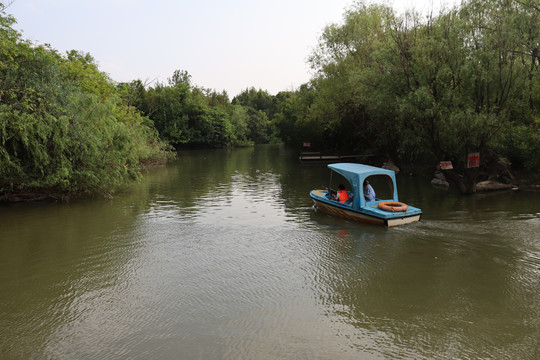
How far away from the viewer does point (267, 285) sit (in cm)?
905

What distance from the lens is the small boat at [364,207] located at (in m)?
13.4

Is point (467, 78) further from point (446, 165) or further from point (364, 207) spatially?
point (364, 207)

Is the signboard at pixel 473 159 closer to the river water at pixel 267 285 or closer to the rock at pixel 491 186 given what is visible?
the rock at pixel 491 186

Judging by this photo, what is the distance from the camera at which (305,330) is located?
7008 mm

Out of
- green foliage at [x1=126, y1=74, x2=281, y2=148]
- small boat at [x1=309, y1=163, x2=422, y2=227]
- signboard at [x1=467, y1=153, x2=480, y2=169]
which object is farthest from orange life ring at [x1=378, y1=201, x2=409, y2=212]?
green foliage at [x1=126, y1=74, x2=281, y2=148]

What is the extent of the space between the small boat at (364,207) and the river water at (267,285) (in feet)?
1.26

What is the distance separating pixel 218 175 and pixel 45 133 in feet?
54.3

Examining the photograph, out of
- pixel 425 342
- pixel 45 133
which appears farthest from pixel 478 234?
pixel 45 133

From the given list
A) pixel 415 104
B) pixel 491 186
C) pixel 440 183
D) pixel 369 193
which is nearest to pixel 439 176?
pixel 440 183

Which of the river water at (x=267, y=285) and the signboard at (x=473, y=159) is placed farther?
the signboard at (x=473, y=159)

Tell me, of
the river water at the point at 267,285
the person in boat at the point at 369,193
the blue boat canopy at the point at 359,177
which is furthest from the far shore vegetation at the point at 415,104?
the person in boat at the point at 369,193

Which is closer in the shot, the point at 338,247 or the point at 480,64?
the point at 338,247

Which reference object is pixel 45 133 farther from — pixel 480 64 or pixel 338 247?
pixel 480 64

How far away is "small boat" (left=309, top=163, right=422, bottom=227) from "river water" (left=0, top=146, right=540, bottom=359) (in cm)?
39
